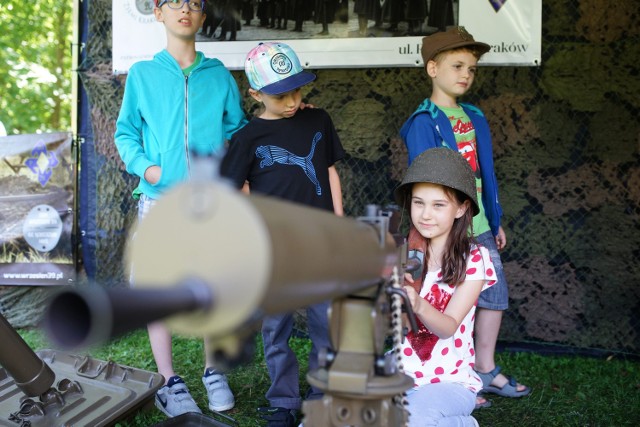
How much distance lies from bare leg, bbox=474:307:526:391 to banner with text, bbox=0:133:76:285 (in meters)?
3.01

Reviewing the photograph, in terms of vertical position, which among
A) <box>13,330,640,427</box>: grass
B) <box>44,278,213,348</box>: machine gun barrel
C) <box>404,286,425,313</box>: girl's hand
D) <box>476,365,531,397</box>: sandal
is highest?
<box>44,278,213,348</box>: machine gun barrel

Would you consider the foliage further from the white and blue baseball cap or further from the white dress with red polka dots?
the white dress with red polka dots

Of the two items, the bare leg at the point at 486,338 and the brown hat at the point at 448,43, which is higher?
the brown hat at the point at 448,43

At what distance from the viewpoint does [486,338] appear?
3643mm

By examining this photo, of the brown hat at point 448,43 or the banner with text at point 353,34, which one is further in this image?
the banner with text at point 353,34

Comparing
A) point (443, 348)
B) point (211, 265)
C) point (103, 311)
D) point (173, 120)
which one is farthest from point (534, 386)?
point (103, 311)

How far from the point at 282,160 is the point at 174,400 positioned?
4.23 ft

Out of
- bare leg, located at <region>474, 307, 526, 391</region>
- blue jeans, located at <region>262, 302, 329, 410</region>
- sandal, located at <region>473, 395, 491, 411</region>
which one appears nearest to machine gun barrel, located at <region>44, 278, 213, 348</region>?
blue jeans, located at <region>262, 302, 329, 410</region>

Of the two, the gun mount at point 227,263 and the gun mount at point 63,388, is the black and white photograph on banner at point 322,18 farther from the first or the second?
the gun mount at point 227,263

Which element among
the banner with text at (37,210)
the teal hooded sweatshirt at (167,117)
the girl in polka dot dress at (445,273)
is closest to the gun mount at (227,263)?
the girl in polka dot dress at (445,273)

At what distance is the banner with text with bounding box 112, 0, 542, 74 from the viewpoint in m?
4.37

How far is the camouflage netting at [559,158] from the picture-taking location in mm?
4344

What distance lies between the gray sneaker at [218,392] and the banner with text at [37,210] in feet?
6.53

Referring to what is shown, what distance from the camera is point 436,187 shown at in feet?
8.21
